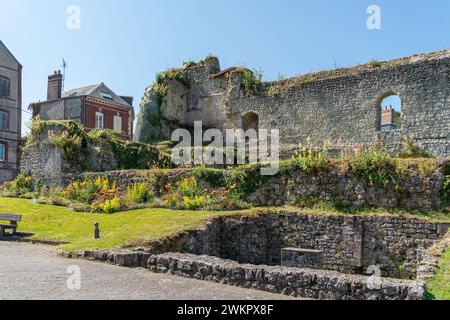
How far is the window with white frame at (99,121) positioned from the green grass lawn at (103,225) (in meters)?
22.8

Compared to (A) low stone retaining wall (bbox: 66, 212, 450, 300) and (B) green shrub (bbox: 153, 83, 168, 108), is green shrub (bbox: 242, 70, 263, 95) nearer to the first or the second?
(B) green shrub (bbox: 153, 83, 168, 108)

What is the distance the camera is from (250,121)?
28375 millimetres

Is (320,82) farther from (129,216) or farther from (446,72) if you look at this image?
(129,216)

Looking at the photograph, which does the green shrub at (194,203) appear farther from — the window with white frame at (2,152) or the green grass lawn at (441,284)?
the window with white frame at (2,152)

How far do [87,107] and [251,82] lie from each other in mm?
18141

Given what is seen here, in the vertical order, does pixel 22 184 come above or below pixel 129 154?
below

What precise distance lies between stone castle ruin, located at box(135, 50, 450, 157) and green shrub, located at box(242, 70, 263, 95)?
152 mm

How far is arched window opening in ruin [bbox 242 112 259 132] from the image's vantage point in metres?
28.0

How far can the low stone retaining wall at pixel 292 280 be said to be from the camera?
23.5 ft

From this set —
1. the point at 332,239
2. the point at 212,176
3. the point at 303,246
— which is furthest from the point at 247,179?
the point at 332,239

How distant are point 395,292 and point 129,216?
34.5 ft

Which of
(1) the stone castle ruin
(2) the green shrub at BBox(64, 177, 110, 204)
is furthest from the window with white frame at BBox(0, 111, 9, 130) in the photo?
(2) the green shrub at BBox(64, 177, 110, 204)

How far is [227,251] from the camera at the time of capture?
577 inches

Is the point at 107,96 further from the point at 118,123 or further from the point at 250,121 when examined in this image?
the point at 250,121
